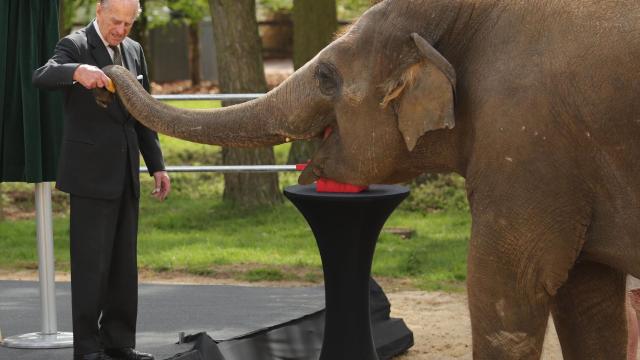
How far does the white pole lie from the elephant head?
2.87m

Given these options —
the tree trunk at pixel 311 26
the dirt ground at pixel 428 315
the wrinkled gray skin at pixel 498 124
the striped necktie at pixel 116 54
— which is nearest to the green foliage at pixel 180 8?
the tree trunk at pixel 311 26

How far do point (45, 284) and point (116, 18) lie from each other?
6.40 feet

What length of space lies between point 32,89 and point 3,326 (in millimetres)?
1665

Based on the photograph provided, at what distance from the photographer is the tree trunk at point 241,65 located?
1295 cm

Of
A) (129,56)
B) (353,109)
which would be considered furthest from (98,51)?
(353,109)

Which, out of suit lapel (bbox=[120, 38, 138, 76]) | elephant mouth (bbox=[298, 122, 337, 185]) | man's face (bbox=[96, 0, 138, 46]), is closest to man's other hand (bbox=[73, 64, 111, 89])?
man's face (bbox=[96, 0, 138, 46])

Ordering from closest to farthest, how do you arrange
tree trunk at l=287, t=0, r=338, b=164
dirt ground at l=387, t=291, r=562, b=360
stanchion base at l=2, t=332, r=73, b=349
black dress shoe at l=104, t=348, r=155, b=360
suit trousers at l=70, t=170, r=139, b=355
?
1. suit trousers at l=70, t=170, r=139, b=355
2. black dress shoe at l=104, t=348, r=155, b=360
3. stanchion base at l=2, t=332, r=73, b=349
4. dirt ground at l=387, t=291, r=562, b=360
5. tree trunk at l=287, t=0, r=338, b=164

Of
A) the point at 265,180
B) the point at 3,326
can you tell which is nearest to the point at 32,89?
the point at 3,326

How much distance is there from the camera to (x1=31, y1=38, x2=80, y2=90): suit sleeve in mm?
5980

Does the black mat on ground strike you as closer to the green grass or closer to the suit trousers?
the suit trousers

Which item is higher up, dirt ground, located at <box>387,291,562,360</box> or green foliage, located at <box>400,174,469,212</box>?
green foliage, located at <box>400,174,469,212</box>

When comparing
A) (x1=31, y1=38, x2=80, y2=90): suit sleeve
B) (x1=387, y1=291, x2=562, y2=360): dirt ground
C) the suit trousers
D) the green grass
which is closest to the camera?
(x1=31, y1=38, x2=80, y2=90): suit sleeve

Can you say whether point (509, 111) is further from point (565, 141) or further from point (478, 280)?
point (478, 280)

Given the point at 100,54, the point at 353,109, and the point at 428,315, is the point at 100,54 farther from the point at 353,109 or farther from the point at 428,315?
the point at 428,315
